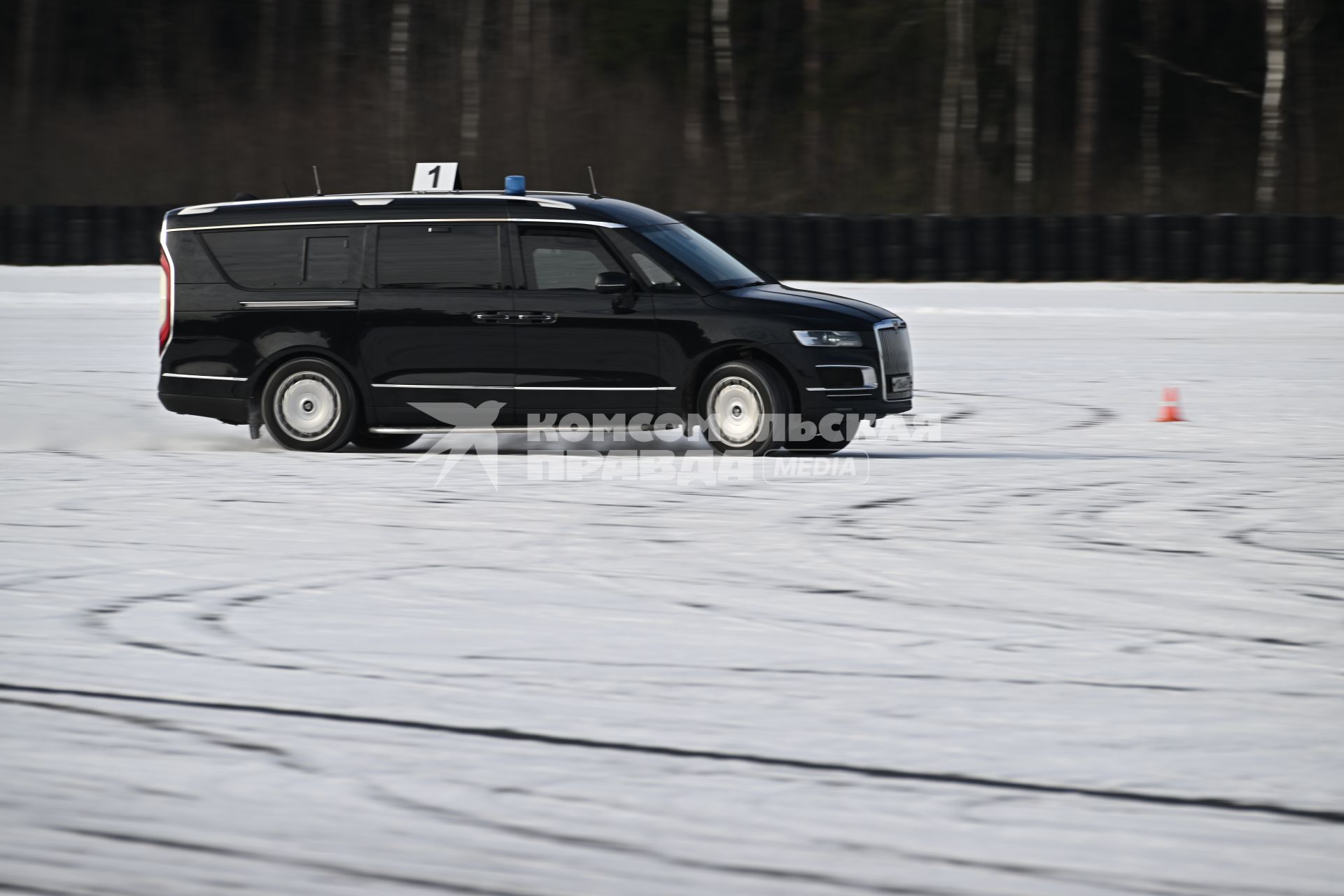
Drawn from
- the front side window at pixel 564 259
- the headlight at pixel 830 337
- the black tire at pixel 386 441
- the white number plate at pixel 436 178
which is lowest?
the black tire at pixel 386 441

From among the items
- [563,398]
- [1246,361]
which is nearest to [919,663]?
[563,398]

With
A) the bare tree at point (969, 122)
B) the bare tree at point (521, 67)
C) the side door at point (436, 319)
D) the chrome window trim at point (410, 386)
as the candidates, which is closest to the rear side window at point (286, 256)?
the side door at point (436, 319)

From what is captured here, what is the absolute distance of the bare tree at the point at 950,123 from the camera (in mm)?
39500

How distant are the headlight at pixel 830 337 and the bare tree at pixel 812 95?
105 ft

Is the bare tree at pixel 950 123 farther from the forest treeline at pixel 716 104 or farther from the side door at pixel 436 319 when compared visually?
the side door at pixel 436 319

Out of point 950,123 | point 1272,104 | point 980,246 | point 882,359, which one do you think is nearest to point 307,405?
point 882,359

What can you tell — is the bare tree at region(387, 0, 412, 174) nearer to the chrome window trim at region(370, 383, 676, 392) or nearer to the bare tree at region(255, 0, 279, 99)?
the bare tree at region(255, 0, 279, 99)

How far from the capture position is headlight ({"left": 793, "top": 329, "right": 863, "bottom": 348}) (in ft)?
37.5

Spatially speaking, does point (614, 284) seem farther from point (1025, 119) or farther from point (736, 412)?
point (1025, 119)

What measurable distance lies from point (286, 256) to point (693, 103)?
3045 cm

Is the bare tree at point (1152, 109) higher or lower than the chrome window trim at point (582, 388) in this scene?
higher

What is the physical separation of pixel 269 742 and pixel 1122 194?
3836 centimetres

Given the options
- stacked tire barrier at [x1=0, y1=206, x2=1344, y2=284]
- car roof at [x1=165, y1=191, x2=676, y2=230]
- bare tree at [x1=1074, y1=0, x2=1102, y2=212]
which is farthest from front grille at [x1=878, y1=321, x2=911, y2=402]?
bare tree at [x1=1074, y1=0, x2=1102, y2=212]

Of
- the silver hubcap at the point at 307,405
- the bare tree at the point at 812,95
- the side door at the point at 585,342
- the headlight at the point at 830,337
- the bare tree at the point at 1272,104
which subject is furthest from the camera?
the bare tree at the point at 812,95
